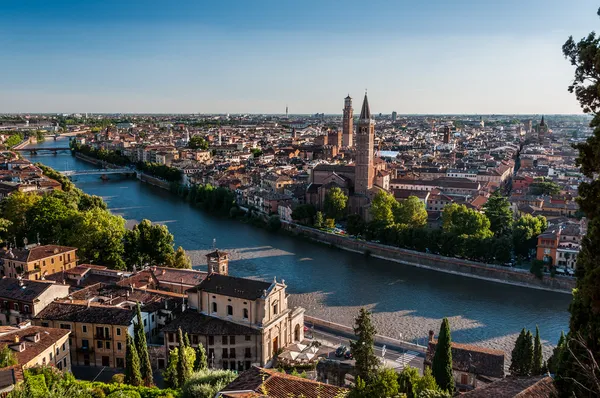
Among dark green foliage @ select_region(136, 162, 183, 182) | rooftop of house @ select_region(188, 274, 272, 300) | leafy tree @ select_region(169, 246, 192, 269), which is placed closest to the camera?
rooftop of house @ select_region(188, 274, 272, 300)

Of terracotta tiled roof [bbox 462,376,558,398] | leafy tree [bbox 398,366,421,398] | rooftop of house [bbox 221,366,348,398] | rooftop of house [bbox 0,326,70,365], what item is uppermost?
terracotta tiled roof [bbox 462,376,558,398]

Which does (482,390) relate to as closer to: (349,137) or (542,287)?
(542,287)

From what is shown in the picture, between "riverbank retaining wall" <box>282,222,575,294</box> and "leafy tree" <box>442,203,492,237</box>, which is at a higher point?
"leafy tree" <box>442,203,492,237</box>

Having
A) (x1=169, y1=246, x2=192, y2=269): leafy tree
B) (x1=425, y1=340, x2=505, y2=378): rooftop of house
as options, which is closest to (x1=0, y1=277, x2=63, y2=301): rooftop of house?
(x1=169, y1=246, x2=192, y2=269): leafy tree

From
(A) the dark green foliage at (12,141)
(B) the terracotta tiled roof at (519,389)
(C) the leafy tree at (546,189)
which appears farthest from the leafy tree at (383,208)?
(A) the dark green foliage at (12,141)

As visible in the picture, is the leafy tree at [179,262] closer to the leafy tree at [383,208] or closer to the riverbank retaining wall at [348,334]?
the riverbank retaining wall at [348,334]

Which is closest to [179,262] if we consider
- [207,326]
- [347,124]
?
[207,326]

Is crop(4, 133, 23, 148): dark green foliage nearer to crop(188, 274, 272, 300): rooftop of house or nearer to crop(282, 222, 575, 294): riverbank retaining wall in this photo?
crop(282, 222, 575, 294): riverbank retaining wall
